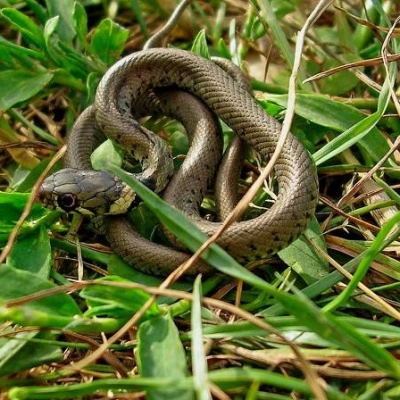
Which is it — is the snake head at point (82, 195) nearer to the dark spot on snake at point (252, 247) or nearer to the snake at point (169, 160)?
the snake at point (169, 160)

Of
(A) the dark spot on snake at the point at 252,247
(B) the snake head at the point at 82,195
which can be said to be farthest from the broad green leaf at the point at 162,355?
(B) the snake head at the point at 82,195

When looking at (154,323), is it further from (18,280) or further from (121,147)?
(121,147)

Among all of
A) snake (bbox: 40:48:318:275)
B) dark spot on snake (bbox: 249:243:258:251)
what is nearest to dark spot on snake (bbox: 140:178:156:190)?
snake (bbox: 40:48:318:275)

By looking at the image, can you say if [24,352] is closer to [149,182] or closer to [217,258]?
[217,258]

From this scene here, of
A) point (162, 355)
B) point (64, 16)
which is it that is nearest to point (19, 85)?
point (64, 16)

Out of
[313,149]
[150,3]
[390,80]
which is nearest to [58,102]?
[150,3]
